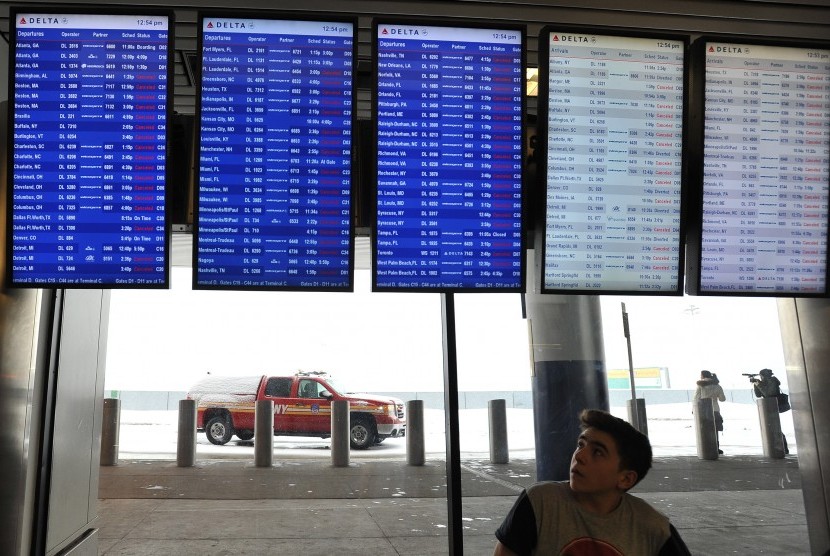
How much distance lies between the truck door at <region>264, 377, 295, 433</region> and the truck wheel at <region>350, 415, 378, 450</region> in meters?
1.42

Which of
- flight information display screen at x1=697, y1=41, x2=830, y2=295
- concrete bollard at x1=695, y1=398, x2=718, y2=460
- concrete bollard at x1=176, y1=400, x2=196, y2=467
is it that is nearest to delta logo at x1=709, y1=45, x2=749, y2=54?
flight information display screen at x1=697, y1=41, x2=830, y2=295

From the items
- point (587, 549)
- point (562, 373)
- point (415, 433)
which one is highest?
point (562, 373)

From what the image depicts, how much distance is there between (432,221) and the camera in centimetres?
359

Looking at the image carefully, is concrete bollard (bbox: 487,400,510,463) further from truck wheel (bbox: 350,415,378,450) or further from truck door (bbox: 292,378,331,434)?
truck door (bbox: 292,378,331,434)

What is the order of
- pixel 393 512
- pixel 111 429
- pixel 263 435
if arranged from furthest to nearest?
pixel 263 435
pixel 111 429
pixel 393 512

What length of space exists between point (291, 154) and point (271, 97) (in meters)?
0.31

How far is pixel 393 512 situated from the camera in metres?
8.41

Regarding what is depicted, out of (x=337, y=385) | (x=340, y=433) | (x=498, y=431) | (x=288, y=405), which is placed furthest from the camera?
(x=288, y=405)

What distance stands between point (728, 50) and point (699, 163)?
0.65 metres

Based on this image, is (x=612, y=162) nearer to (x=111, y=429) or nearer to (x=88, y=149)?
(x=88, y=149)

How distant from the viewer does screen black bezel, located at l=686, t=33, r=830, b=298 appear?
3721mm

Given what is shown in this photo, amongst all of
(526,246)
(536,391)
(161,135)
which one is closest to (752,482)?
(536,391)

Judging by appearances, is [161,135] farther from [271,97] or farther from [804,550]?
[804,550]

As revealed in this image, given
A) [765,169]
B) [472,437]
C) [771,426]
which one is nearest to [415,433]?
[771,426]
